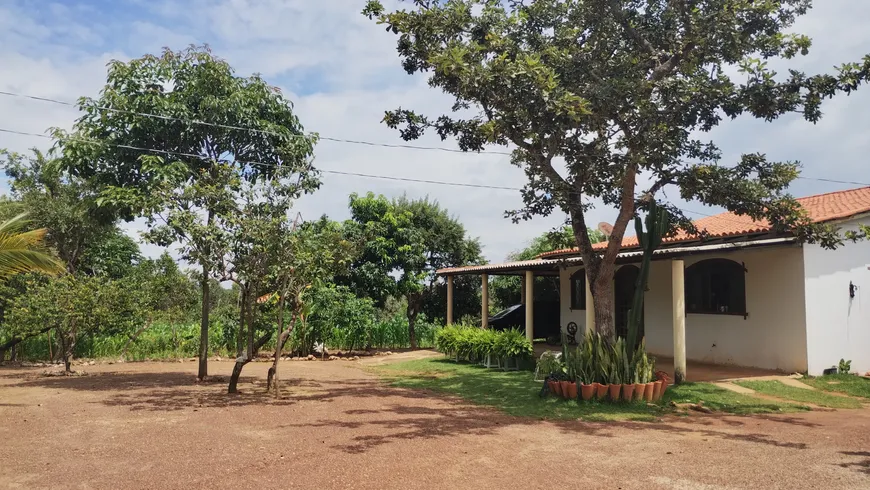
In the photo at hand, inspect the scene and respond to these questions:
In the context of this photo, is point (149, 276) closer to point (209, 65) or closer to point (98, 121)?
point (98, 121)

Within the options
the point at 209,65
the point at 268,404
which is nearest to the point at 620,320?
the point at 268,404

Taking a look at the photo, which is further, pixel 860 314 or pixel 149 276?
pixel 149 276

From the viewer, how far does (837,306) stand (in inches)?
492

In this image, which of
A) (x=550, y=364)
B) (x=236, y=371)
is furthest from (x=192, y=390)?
(x=550, y=364)

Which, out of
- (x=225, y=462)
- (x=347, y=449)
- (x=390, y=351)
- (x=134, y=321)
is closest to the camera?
(x=225, y=462)

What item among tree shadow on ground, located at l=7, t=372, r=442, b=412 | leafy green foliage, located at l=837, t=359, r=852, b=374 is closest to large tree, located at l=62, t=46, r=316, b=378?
tree shadow on ground, located at l=7, t=372, r=442, b=412

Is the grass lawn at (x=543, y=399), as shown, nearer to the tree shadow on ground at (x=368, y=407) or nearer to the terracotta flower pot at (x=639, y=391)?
the terracotta flower pot at (x=639, y=391)

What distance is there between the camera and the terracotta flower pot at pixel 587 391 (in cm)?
953

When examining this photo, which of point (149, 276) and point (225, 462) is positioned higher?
point (149, 276)

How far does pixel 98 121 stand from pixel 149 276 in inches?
220

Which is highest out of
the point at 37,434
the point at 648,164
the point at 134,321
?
the point at 648,164

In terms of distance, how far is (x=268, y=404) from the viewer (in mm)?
9898

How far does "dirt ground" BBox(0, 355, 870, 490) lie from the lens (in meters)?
5.42

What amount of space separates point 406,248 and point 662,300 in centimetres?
929
